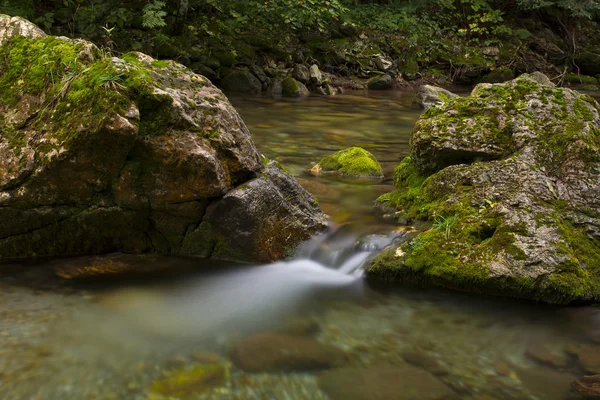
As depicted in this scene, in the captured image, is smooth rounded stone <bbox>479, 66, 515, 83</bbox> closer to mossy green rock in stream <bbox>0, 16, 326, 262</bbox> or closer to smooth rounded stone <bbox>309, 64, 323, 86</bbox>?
smooth rounded stone <bbox>309, 64, 323, 86</bbox>

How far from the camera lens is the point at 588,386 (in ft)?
9.75

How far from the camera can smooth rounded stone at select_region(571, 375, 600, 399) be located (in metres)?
2.91

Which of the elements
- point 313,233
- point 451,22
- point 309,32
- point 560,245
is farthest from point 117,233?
point 451,22

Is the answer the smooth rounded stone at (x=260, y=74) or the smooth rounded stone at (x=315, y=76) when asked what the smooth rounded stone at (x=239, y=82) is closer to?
the smooth rounded stone at (x=260, y=74)

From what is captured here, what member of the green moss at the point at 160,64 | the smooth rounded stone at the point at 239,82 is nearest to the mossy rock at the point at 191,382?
the green moss at the point at 160,64

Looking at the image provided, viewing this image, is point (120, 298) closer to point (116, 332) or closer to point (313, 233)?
point (116, 332)

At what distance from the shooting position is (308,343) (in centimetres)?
346

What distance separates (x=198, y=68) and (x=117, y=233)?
35.3 ft

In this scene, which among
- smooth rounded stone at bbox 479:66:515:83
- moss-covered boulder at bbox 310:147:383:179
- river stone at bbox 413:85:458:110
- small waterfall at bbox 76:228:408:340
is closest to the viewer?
small waterfall at bbox 76:228:408:340

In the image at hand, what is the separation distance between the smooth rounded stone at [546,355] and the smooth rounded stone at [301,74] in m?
13.4

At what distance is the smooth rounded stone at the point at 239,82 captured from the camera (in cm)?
1482

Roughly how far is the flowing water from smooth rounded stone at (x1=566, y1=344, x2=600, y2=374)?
0.01m

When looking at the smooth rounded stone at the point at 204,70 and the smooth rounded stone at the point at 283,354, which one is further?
the smooth rounded stone at the point at 204,70

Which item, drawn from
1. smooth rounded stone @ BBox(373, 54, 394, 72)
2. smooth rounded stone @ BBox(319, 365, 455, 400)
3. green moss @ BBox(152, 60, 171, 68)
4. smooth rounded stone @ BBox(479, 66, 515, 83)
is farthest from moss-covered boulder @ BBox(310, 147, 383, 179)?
smooth rounded stone @ BBox(479, 66, 515, 83)
